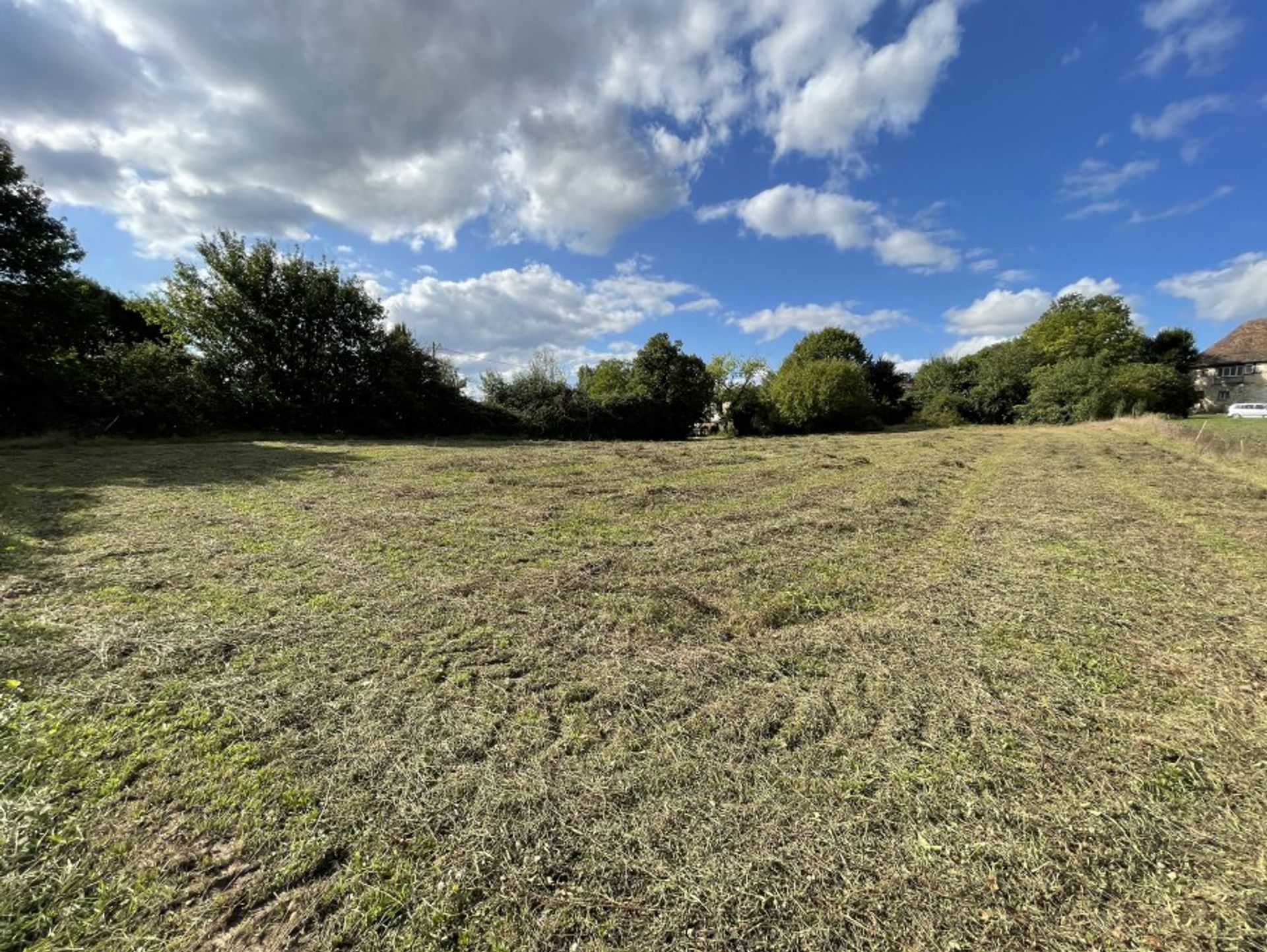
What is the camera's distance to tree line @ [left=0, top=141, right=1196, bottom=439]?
12.5 meters

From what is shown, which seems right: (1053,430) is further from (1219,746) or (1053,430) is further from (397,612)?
(397,612)

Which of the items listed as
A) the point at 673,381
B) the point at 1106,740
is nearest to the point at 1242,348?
the point at 673,381

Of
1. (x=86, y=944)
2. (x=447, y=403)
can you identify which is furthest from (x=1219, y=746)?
(x=447, y=403)

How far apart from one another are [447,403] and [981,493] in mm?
19059

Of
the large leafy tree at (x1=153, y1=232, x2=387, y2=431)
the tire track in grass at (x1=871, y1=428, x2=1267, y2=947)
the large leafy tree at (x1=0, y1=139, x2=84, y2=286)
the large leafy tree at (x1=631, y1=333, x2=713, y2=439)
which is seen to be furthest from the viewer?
the large leafy tree at (x1=631, y1=333, x2=713, y2=439)

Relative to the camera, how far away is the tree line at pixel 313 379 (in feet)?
40.9

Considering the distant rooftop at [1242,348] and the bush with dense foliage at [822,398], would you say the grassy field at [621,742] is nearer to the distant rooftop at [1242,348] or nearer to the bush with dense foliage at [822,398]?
the bush with dense foliage at [822,398]

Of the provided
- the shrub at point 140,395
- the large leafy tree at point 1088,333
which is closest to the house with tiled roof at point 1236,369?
the large leafy tree at point 1088,333

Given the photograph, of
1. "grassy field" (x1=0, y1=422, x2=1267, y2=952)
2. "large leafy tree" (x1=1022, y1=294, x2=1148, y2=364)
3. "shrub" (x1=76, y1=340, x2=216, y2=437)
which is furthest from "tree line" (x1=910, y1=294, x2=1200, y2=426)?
"shrub" (x1=76, y1=340, x2=216, y2=437)

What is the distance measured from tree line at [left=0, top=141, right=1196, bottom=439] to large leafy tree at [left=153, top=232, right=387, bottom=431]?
0.17 feet

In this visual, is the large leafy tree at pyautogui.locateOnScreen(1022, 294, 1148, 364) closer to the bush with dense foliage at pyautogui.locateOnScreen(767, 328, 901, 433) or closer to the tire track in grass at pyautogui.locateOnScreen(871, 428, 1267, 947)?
the bush with dense foliage at pyautogui.locateOnScreen(767, 328, 901, 433)

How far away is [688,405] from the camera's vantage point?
2870 cm

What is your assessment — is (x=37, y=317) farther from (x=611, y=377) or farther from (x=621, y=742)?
(x=611, y=377)

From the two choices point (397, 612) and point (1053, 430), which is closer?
point (397, 612)
